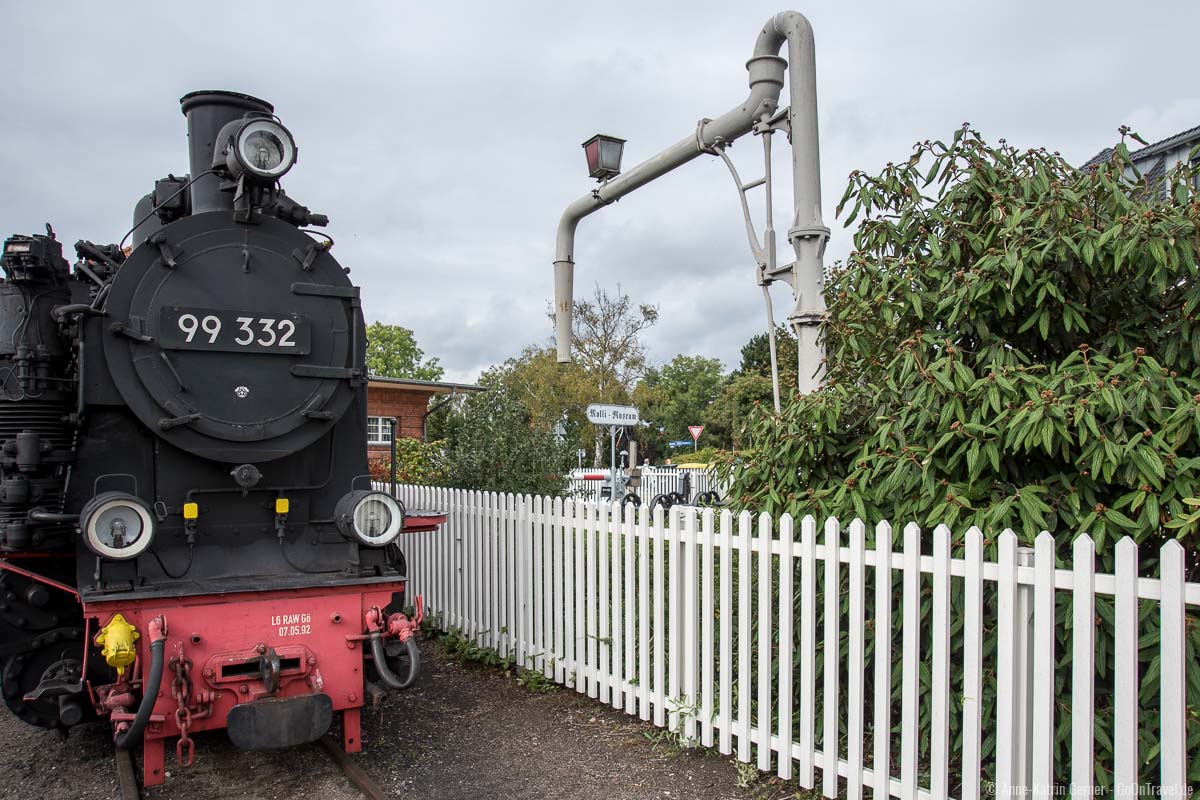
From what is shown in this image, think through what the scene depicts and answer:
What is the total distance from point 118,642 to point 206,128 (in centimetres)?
312

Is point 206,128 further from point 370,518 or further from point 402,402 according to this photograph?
point 402,402

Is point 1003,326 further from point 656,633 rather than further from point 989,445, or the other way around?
point 656,633

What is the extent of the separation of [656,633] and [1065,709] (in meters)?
2.14

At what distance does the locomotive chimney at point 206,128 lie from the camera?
525cm

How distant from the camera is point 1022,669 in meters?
3.31

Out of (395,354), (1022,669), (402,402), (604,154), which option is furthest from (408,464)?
(395,354)

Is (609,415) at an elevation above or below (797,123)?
below

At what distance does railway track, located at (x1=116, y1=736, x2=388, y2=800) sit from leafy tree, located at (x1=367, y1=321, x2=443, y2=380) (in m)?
56.8

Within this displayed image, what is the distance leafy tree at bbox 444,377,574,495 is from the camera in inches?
338

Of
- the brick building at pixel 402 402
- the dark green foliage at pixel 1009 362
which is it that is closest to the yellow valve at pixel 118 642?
the dark green foliage at pixel 1009 362

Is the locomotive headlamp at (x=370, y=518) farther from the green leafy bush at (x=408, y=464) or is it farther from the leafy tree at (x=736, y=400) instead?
the leafy tree at (x=736, y=400)

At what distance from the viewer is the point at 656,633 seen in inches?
193

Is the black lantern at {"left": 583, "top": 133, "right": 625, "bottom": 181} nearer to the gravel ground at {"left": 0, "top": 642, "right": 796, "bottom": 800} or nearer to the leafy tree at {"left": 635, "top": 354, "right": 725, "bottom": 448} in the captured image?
the gravel ground at {"left": 0, "top": 642, "right": 796, "bottom": 800}

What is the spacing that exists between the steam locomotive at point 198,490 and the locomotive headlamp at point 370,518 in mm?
11
